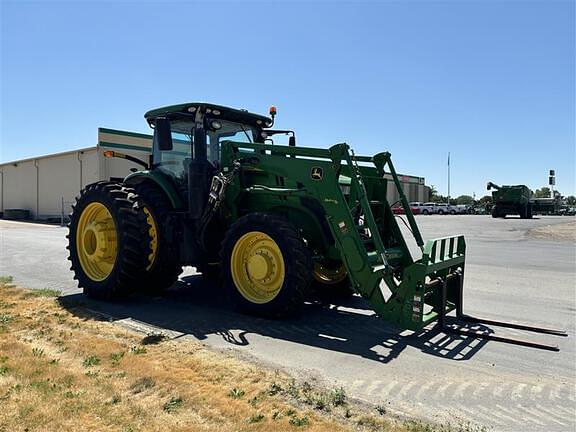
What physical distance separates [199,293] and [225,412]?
4.36m

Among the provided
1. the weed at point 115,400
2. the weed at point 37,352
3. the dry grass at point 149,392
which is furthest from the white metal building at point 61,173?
the weed at point 115,400

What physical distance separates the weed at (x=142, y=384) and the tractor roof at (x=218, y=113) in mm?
4227

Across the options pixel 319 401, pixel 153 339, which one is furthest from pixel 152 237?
pixel 319 401

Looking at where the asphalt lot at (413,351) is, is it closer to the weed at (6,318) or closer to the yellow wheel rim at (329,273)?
the yellow wheel rim at (329,273)

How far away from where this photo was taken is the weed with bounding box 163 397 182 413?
11.2ft

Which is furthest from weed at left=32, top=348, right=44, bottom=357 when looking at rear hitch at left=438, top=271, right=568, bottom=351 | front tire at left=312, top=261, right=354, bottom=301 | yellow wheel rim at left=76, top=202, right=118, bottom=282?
rear hitch at left=438, top=271, right=568, bottom=351

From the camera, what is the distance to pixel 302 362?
14.8 feet

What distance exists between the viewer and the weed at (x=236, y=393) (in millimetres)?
3656

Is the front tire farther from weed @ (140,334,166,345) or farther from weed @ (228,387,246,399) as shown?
weed @ (228,387,246,399)

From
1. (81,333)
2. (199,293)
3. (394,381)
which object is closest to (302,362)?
(394,381)

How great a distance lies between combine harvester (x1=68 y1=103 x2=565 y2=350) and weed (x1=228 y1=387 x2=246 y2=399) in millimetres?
1969

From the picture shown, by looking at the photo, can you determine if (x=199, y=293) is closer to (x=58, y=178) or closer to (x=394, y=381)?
(x=394, y=381)

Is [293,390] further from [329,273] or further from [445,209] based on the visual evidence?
[445,209]

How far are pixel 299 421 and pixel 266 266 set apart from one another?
2775 mm
